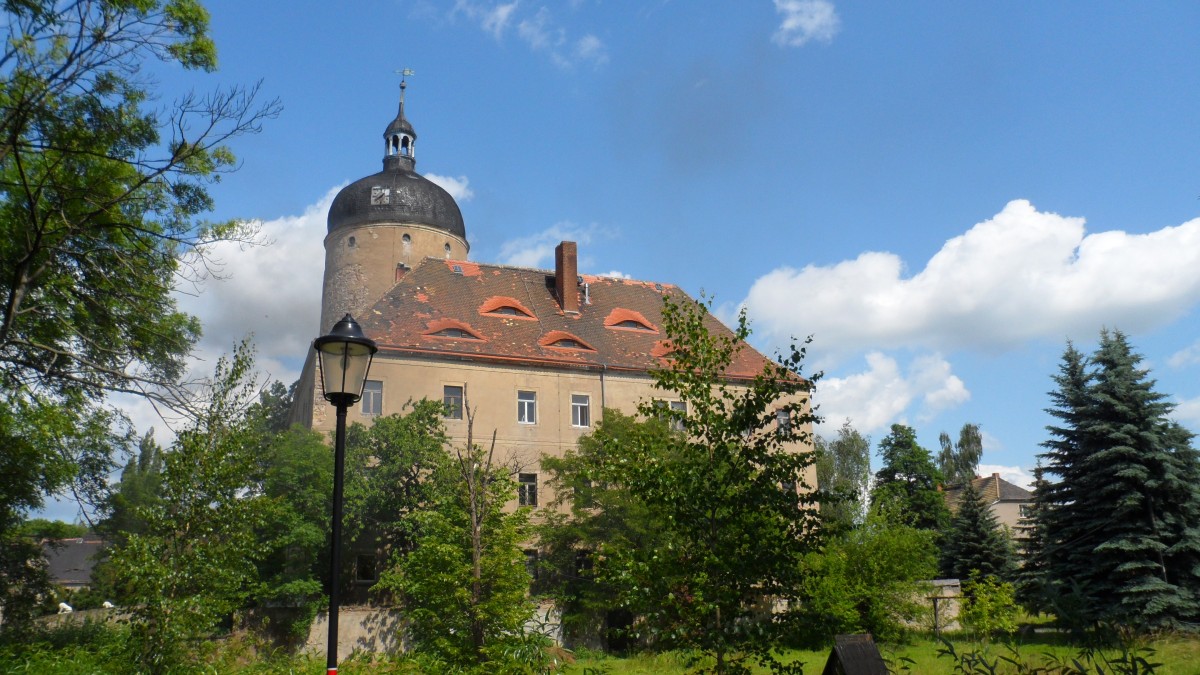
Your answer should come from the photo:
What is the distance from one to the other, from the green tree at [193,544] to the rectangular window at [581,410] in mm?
18686

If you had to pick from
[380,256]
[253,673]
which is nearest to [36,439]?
[253,673]

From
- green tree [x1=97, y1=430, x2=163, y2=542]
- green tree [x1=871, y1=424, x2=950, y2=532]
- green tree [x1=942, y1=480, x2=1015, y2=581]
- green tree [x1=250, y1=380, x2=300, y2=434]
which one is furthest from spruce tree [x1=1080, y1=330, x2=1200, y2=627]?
green tree [x1=250, y1=380, x2=300, y2=434]

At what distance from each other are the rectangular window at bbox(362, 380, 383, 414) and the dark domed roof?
428 inches

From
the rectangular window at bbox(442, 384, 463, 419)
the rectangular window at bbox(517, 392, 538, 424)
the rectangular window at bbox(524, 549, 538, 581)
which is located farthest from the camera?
the rectangular window at bbox(517, 392, 538, 424)

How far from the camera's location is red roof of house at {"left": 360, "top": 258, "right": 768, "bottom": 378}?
33375mm

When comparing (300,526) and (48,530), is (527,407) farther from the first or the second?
(48,530)

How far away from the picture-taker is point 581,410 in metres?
34.5

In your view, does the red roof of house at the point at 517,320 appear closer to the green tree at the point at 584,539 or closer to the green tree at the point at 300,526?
the green tree at the point at 584,539

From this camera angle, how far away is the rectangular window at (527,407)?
1323 inches

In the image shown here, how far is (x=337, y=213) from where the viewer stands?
41.2 metres

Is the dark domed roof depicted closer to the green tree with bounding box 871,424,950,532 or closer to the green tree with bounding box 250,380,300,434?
the green tree with bounding box 250,380,300,434

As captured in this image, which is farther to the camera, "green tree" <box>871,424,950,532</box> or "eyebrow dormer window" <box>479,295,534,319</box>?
"green tree" <box>871,424,950,532</box>

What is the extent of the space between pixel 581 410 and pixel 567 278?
21.1 ft

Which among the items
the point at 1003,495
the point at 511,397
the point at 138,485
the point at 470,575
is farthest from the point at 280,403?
the point at 1003,495
